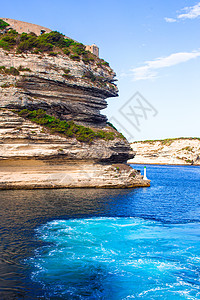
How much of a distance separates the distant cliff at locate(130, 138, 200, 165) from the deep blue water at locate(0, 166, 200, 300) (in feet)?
432

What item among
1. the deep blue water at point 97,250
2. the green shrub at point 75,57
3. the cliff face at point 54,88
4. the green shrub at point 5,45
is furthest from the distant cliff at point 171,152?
the deep blue water at point 97,250

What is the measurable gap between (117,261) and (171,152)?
5916 inches

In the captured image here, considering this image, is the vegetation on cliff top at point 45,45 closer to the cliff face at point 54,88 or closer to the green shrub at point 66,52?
the green shrub at point 66,52

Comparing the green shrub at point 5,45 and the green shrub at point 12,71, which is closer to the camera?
the green shrub at point 12,71

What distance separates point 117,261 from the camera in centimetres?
1595

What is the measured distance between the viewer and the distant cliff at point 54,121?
39625 millimetres

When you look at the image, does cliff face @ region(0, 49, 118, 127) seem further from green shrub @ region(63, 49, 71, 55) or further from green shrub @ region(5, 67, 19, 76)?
green shrub @ region(63, 49, 71, 55)

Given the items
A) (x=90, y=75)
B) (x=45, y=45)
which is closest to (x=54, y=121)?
(x=90, y=75)

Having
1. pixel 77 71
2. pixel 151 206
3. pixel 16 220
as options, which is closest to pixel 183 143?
pixel 77 71

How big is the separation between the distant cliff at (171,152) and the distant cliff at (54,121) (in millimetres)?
112524

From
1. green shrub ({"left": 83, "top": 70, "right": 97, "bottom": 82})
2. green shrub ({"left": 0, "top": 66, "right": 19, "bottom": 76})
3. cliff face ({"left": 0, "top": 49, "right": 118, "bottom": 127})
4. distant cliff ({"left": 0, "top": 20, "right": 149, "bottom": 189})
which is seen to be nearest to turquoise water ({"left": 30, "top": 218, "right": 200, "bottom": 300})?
distant cliff ({"left": 0, "top": 20, "right": 149, "bottom": 189})

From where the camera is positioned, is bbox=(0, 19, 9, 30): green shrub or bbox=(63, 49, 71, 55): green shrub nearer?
bbox=(63, 49, 71, 55): green shrub

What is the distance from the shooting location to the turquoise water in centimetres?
1280

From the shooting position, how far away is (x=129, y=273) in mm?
14430
